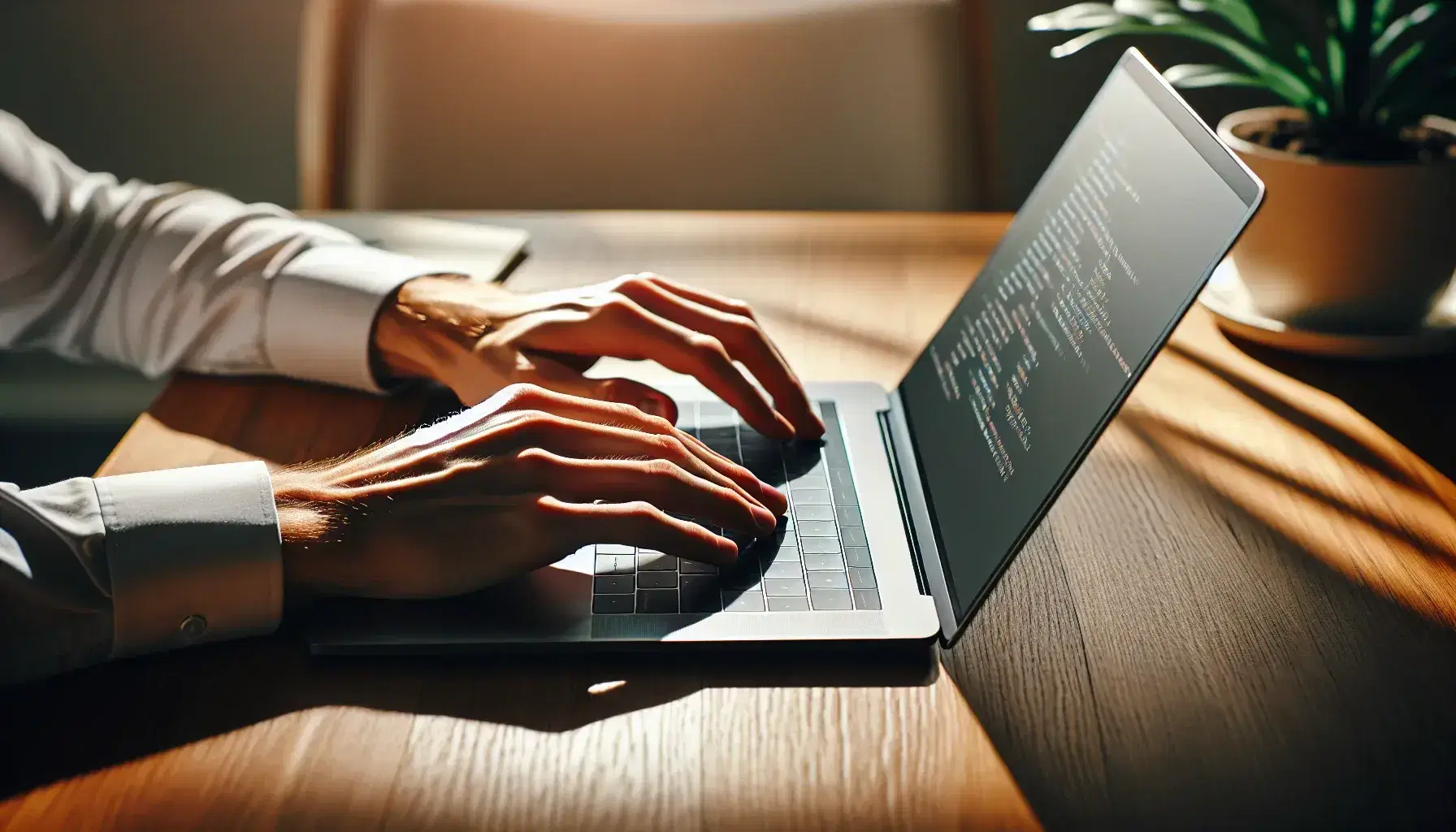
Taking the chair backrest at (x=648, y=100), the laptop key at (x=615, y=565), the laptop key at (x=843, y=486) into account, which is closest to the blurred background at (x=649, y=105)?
the chair backrest at (x=648, y=100)

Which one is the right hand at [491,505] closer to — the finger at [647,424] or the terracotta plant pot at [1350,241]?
the finger at [647,424]

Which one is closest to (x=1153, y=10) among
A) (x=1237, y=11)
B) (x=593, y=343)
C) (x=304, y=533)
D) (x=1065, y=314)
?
(x=1237, y=11)

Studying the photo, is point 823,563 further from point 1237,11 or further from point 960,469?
point 1237,11

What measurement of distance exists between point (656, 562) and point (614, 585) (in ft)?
0.10

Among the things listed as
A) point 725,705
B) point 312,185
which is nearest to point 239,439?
point 725,705

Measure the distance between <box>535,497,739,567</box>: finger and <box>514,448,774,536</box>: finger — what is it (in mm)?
13

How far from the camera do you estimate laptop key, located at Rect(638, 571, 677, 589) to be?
60 centimetres

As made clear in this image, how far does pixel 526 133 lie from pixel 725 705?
3.73ft

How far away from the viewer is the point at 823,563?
0.62m

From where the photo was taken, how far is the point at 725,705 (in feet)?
1.76

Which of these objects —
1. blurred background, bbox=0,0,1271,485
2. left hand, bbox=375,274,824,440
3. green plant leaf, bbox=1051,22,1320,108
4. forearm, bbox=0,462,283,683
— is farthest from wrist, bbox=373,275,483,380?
blurred background, bbox=0,0,1271,485

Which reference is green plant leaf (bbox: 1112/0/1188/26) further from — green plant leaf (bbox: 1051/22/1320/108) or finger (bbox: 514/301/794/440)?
finger (bbox: 514/301/794/440)

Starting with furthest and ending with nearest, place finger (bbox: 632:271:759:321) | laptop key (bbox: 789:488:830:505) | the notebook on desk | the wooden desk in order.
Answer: the notebook on desk, finger (bbox: 632:271:759:321), laptop key (bbox: 789:488:830:505), the wooden desk

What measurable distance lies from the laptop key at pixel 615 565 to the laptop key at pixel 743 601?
57 mm
